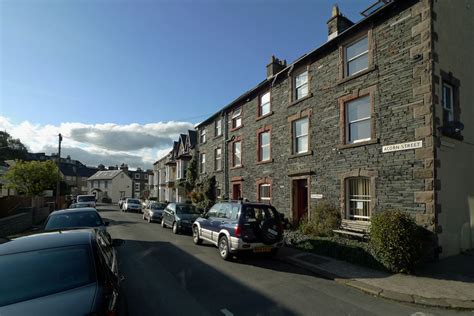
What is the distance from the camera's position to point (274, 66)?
1819cm

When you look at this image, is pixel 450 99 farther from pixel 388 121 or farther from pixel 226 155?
pixel 226 155

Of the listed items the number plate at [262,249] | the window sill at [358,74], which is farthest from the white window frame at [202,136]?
the number plate at [262,249]

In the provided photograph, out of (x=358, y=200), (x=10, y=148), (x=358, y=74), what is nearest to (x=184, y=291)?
(x=358, y=200)

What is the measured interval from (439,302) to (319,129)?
28.4 ft

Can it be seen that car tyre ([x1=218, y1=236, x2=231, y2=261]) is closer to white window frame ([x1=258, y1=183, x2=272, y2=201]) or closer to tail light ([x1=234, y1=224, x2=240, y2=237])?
tail light ([x1=234, y1=224, x2=240, y2=237])

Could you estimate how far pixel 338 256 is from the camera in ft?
31.3

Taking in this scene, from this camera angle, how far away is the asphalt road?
18.1ft

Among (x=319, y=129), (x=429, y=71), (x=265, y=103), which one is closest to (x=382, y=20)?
(x=429, y=71)

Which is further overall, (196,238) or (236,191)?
(236,191)

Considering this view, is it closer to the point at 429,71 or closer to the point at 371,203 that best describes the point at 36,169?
the point at 371,203

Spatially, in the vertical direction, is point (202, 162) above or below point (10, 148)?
below

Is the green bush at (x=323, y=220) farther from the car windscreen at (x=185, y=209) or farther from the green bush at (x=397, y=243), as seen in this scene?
the car windscreen at (x=185, y=209)

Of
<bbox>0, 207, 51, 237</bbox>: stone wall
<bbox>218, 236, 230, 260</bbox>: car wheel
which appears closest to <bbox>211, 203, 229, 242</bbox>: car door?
<bbox>218, 236, 230, 260</bbox>: car wheel

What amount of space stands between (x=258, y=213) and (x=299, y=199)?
5.50 meters
